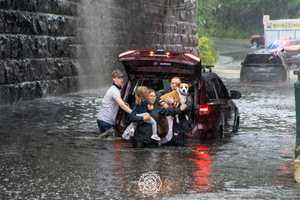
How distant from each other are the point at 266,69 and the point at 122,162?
2700cm

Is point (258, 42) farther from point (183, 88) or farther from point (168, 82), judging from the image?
point (183, 88)

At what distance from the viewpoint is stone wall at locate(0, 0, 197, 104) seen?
68.9ft

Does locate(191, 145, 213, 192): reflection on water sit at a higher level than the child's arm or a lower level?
lower

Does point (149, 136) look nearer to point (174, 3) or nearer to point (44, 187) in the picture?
point (44, 187)

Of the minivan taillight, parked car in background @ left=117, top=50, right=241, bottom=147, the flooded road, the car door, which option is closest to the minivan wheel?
parked car in background @ left=117, top=50, right=241, bottom=147

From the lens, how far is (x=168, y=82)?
14508 millimetres

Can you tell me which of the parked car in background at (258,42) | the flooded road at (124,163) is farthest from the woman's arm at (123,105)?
the parked car in background at (258,42)

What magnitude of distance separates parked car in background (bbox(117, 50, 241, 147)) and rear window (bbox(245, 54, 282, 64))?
77.5 feet

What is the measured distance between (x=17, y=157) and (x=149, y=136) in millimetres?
2337

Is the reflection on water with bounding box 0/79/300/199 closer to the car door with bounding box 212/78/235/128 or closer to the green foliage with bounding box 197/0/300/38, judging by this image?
the car door with bounding box 212/78/235/128

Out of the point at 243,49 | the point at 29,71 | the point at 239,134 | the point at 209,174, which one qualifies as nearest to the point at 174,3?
the point at 29,71

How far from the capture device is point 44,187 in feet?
32.0

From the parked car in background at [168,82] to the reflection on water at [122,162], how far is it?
0.98 ft

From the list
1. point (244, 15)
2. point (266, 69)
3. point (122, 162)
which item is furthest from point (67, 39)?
point (244, 15)
